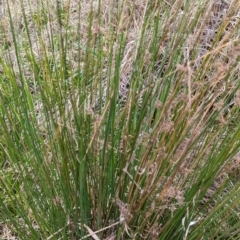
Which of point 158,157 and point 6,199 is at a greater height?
point 158,157

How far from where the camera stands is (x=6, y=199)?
1574 millimetres

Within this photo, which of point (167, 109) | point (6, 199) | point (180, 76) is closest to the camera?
point (167, 109)

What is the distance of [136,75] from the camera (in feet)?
3.83

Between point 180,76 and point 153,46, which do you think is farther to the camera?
point 153,46

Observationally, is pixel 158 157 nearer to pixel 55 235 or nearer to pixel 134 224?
pixel 134 224

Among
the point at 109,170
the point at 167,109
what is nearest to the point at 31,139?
the point at 109,170

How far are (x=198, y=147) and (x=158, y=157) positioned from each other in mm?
241

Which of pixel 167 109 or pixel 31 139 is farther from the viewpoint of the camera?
pixel 31 139

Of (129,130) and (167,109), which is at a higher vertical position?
(167,109)

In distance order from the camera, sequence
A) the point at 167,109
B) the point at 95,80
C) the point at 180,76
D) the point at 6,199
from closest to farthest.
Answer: the point at 167,109 < the point at 180,76 < the point at 95,80 < the point at 6,199

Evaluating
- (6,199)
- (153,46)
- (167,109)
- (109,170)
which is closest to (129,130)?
(109,170)

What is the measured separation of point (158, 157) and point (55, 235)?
1.32 feet

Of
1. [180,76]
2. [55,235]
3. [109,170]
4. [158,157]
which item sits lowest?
[55,235]

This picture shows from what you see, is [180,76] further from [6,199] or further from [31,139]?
[6,199]
